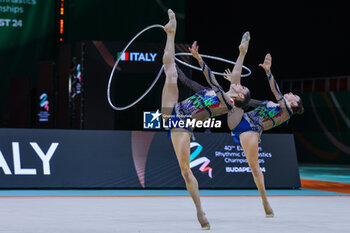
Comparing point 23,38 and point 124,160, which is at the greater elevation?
point 23,38

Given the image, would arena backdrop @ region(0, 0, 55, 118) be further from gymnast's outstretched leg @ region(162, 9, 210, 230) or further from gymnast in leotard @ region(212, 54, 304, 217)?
gymnast's outstretched leg @ region(162, 9, 210, 230)

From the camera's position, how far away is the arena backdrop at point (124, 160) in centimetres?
1298

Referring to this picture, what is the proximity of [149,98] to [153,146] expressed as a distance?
851 centimetres

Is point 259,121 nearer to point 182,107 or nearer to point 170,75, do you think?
point 182,107

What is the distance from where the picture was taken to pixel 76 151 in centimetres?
1329

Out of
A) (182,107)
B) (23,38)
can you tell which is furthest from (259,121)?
(23,38)

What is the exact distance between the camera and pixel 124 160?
44.4 feet

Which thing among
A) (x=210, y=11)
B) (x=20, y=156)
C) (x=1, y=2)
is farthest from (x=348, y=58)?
(x=20, y=156)

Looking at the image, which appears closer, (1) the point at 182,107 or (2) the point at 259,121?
(1) the point at 182,107
